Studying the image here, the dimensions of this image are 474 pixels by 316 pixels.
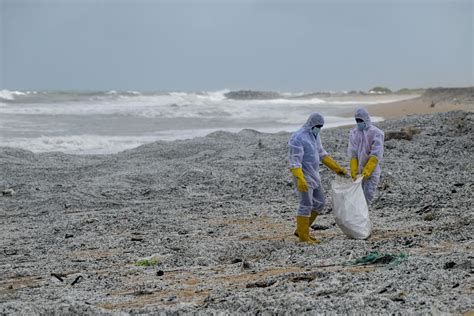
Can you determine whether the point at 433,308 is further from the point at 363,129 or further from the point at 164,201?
the point at 164,201

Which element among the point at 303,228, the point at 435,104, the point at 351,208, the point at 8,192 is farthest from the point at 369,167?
the point at 435,104

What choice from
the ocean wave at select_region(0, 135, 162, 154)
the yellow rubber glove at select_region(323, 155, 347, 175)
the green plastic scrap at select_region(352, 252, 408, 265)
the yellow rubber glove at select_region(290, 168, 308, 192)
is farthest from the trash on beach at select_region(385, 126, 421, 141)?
the green plastic scrap at select_region(352, 252, 408, 265)

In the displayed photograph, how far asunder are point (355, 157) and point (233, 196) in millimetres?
3917

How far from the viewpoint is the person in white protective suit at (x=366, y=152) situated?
9164 millimetres

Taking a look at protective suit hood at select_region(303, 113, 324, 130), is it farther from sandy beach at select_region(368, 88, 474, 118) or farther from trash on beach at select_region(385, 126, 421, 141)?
sandy beach at select_region(368, 88, 474, 118)

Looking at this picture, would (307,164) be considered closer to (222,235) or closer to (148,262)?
(222,235)

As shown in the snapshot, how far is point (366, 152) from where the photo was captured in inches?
369

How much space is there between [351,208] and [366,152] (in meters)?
1.02

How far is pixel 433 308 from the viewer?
5207 millimetres

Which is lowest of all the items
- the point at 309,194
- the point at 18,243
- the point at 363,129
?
the point at 18,243

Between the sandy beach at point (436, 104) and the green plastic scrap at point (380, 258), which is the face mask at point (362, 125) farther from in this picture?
the sandy beach at point (436, 104)

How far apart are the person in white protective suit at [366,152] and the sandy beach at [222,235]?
632mm

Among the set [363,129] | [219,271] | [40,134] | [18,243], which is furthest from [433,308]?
[40,134]

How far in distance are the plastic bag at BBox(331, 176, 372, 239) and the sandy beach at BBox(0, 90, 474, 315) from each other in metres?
0.23
